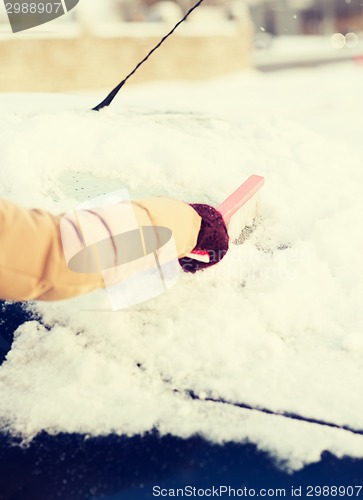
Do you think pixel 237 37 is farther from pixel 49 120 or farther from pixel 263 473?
pixel 263 473

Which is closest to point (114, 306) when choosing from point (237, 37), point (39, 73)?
point (39, 73)

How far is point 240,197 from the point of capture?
5.18 feet

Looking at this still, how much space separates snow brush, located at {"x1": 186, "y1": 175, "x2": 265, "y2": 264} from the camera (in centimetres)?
149

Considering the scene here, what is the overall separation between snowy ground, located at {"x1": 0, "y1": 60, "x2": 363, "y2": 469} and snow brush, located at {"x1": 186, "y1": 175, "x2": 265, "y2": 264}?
0.16 ft

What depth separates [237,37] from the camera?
1641 cm

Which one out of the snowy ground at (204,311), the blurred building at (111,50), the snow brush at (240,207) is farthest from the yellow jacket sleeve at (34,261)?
the blurred building at (111,50)

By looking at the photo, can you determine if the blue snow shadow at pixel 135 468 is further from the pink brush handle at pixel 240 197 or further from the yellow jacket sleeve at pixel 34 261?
the pink brush handle at pixel 240 197

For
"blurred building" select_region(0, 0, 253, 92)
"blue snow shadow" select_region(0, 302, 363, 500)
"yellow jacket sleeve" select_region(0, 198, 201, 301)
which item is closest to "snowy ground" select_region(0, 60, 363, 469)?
"blue snow shadow" select_region(0, 302, 363, 500)

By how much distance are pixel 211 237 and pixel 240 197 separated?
1.15 feet

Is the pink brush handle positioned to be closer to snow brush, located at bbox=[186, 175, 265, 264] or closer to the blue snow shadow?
snow brush, located at bbox=[186, 175, 265, 264]

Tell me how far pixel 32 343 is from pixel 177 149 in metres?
0.94

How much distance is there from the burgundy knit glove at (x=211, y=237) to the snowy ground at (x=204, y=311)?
0.23 feet

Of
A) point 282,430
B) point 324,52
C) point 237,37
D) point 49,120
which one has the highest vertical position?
point 49,120

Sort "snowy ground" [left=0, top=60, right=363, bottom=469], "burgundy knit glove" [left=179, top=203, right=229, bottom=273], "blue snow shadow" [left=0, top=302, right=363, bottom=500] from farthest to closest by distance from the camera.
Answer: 1. "burgundy knit glove" [left=179, top=203, right=229, bottom=273]
2. "snowy ground" [left=0, top=60, right=363, bottom=469]
3. "blue snow shadow" [left=0, top=302, right=363, bottom=500]
